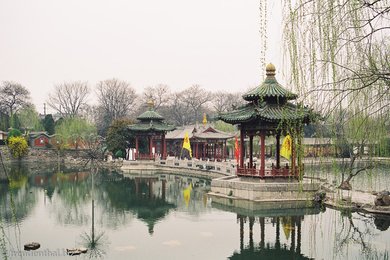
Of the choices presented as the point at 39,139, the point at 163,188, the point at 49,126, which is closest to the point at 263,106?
the point at 163,188

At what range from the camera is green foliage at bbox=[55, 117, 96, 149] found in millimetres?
49500

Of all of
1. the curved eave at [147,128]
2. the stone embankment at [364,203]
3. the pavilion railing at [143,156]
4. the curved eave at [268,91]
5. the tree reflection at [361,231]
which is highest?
the curved eave at [268,91]

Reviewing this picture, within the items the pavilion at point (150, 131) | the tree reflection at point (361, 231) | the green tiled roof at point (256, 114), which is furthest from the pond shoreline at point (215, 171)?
the green tiled roof at point (256, 114)

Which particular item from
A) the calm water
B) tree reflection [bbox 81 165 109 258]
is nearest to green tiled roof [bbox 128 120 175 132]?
the calm water

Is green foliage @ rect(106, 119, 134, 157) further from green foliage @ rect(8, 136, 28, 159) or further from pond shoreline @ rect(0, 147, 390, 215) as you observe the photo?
green foliage @ rect(8, 136, 28, 159)

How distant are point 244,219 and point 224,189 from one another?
4643 millimetres

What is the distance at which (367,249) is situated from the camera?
468 inches

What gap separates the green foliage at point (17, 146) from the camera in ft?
151

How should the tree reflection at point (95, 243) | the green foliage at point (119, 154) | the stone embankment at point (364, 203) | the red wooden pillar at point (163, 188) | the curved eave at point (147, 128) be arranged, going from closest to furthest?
the tree reflection at point (95, 243)
the stone embankment at point (364, 203)
the red wooden pillar at point (163, 188)
the curved eave at point (147, 128)
the green foliage at point (119, 154)

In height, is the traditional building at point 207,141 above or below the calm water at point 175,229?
above

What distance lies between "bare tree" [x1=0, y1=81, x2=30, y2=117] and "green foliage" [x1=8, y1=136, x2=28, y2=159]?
11.7 metres

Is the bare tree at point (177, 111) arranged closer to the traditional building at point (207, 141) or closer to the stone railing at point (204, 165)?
the traditional building at point (207, 141)

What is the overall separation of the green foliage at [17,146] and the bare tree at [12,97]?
11679mm

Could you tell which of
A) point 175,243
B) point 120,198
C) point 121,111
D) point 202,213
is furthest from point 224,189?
point 121,111
